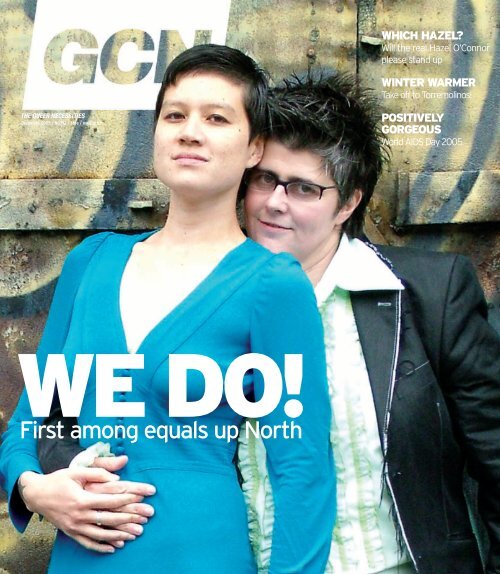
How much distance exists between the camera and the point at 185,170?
2020 millimetres

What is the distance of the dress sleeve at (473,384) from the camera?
2.30 metres

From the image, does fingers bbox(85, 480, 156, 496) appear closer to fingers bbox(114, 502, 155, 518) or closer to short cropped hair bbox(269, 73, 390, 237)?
fingers bbox(114, 502, 155, 518)

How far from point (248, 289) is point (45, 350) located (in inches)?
18.6

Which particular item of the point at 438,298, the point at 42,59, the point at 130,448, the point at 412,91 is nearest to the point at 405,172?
the point at 412,91

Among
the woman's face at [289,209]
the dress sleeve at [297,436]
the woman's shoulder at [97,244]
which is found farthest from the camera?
the woman's face at [289,209]

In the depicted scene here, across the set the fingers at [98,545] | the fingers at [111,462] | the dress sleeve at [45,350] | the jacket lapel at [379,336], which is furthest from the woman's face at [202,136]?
the fingers at [98,545]

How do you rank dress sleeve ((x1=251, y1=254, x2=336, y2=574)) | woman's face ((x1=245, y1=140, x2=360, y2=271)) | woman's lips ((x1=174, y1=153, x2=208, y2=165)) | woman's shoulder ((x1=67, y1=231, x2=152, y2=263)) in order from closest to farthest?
dress sleeve ((x1=251, y1=254, x2=336, y2=574)) → woman's lips ((x1=174, y1=153, x2=208, y2=165)) → woman's shoulder ((x1=67, y1=231, x2=152, y2=263)) → woman's face ((x1=245, y1=140, x2=360, y2=271))

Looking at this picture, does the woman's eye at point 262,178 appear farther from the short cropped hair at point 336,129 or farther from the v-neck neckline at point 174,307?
the v-neck neckline at point 174,307

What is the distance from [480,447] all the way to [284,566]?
604 millimetres

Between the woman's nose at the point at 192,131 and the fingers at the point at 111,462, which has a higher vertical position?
the woman's nose at the point at 192,131

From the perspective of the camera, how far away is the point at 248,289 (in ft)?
6.49

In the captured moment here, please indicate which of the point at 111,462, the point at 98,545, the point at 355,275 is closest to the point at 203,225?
the point at 355,275

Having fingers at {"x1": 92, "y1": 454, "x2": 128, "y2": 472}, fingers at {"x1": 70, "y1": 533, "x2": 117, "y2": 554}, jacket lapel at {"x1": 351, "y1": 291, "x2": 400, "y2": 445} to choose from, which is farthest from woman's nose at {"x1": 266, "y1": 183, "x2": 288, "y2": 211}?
fingers at {"x1": 70, "y1": 533, "x2": 117, "y2": 554}

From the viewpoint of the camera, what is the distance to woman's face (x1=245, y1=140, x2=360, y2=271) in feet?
7.45
